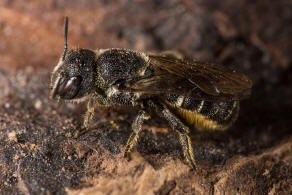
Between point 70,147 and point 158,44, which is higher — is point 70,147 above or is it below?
below

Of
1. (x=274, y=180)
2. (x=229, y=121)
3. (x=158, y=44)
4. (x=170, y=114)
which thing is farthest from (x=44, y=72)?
(x=274, y=180)

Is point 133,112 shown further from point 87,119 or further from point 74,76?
point 74,76

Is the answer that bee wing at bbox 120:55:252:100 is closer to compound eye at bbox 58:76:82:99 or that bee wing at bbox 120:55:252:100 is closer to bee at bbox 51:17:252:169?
bee at bbox 51:17:252:169

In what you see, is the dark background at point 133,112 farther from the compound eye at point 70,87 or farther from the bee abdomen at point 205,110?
the compound eye at point 70,87

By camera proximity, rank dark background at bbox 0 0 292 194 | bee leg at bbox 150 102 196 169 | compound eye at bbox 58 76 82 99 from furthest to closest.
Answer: compound eye at bbox 58 76 82 99 → bee leg at bbox 150 102 196 169 → dark background at bbox 0 0 292 194

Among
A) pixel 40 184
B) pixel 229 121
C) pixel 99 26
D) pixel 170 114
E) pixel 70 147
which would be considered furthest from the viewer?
pixel 99 26

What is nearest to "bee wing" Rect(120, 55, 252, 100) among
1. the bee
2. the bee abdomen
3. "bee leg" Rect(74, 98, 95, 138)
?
the bee

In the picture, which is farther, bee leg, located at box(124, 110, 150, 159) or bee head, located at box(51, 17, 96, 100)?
bee head, located at box(51, 17, 96, 100)

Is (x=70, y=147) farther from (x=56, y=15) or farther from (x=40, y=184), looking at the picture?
(x=56, y=15)

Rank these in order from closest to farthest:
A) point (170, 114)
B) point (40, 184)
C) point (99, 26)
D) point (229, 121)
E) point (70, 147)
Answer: point (40, 184), point (70, 147), point (170, 114), point (229, 121), point (99, 26)
